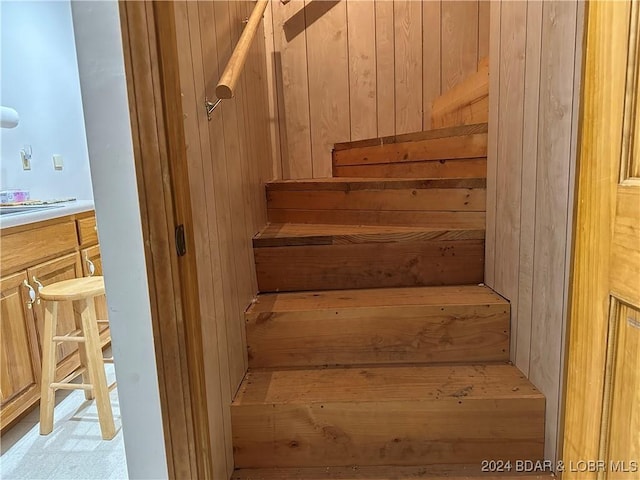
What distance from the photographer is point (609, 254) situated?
0.73m

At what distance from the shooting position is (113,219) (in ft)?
2.68

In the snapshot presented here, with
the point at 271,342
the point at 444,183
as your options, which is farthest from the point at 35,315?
the point at 444,183

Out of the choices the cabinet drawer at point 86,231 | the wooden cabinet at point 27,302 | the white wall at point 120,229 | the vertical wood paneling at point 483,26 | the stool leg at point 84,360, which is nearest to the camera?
the white wall at point 120,229

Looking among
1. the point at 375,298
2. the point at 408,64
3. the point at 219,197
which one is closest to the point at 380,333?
the point at 375,298

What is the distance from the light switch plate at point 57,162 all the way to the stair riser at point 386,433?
2.39 meters

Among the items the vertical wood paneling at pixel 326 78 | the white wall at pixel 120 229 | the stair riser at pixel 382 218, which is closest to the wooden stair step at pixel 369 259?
the stair riser at pixel 382 218

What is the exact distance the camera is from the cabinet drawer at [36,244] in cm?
177

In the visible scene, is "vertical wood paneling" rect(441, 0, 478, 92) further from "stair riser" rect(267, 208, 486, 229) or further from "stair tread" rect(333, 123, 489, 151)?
"stair riser" rect(267, 208, 486, 229)

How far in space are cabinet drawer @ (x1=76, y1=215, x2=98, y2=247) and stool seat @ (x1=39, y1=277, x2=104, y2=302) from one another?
47 cm

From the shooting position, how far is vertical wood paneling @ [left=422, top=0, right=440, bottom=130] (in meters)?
2.47

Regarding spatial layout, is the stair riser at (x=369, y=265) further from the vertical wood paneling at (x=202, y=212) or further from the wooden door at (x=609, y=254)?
the wooden door at (x=609, y=254)

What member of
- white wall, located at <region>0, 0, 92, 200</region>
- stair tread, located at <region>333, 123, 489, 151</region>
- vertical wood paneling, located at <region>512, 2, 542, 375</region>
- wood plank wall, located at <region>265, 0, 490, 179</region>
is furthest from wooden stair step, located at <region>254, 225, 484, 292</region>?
white wall, located at <region>0, 0, 92, 200</region>

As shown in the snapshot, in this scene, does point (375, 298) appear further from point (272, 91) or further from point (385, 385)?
point (272, 91)

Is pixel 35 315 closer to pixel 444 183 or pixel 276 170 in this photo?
pixel 276 170
